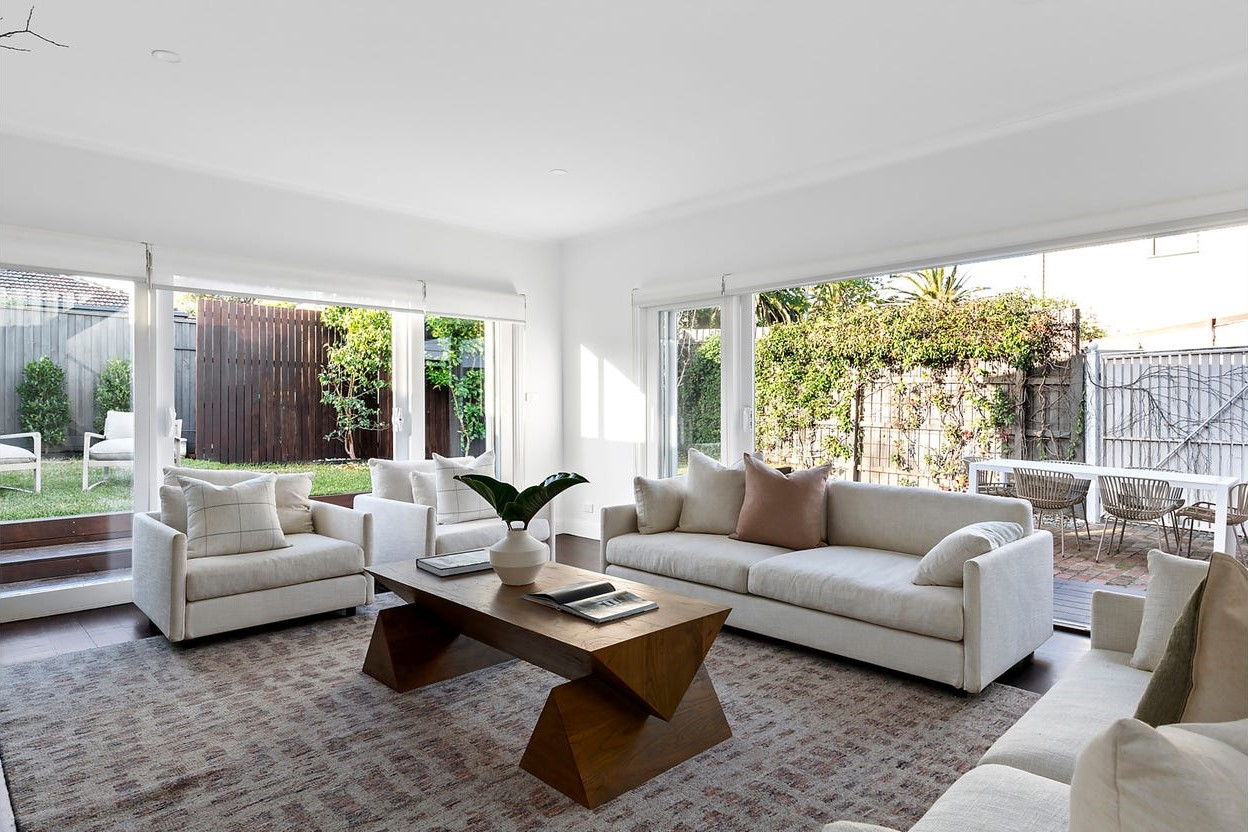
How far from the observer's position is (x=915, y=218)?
14.2ft

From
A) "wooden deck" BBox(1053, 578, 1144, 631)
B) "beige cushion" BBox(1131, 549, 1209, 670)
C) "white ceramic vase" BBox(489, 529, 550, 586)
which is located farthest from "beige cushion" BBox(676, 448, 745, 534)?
"beige cushion" BBox(1131, 549, 1209, 670)

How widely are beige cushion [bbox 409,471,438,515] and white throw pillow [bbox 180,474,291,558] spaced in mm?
959

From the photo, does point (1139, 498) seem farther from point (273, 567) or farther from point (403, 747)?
point (273, 567)

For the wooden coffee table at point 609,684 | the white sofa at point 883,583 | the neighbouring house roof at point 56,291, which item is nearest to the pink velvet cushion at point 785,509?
the white sofa at point 883,583

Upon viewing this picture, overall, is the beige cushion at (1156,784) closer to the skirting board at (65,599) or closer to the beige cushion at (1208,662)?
the beige cushion at (1208,662)

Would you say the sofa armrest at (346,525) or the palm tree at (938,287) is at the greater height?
the palm tree at (938,287)

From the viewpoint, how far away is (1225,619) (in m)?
1.15

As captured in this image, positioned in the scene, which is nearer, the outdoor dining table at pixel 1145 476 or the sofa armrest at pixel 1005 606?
the sofa armrest at pixel 1005 606

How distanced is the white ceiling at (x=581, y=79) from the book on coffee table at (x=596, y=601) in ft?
7.03

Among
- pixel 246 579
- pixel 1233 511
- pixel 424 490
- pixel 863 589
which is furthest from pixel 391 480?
pixel 1233 511

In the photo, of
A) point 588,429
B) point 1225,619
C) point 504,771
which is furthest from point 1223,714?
point 588,429

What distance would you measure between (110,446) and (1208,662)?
5.10 meters

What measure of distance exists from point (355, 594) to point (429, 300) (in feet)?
7.88

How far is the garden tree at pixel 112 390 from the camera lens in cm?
436
